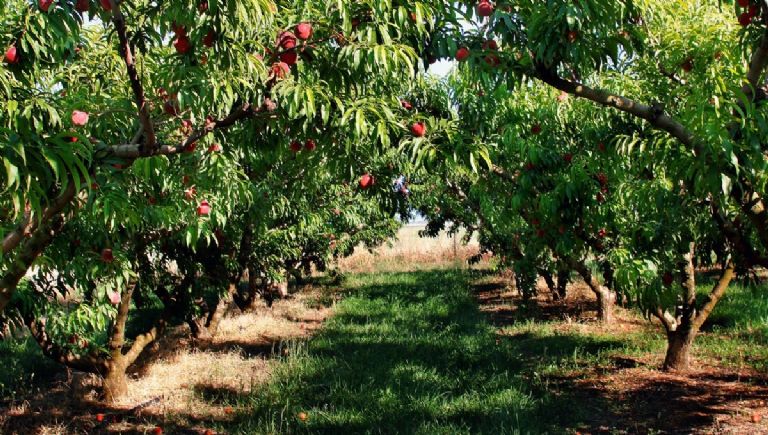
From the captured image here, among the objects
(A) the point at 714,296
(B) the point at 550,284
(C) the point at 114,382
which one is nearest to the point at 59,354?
(C) the point at 114,382

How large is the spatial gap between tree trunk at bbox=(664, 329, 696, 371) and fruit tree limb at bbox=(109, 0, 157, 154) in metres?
6.31

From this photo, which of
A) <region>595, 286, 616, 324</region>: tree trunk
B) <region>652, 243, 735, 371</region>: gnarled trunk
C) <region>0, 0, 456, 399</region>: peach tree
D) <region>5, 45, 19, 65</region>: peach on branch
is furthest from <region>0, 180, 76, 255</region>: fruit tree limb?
<region>595, 286, 616, 324</region>: tree trunk

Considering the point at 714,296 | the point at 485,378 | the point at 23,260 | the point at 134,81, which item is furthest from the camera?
the point at 485,378

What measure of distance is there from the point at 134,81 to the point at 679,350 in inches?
259

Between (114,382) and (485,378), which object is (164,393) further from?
(485,378)

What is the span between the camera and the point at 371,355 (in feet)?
27.4

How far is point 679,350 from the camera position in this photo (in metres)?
7.12

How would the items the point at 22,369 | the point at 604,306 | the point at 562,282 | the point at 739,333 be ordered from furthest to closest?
the point at 562,282
the point at 604,306
the point at 739,333
the point at 22,369

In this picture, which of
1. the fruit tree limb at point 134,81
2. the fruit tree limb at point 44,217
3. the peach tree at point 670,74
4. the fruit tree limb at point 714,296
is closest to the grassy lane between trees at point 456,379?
the fruit tree limb at point 714,296

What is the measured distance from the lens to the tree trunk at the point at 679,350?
23.2ft

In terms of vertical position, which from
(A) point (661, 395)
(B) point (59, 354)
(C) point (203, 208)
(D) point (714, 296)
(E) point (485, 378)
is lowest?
(A) point (661, 395)

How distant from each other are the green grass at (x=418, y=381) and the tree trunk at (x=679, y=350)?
104 centimetres

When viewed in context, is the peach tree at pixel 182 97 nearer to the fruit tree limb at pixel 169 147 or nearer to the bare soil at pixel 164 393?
the fruit tree limb at pixel 169 147

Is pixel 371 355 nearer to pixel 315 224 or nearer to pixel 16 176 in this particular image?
pixel 315 224
